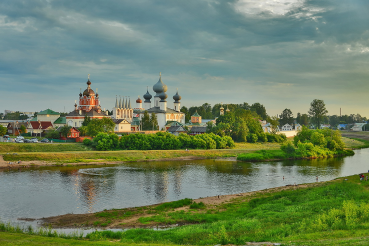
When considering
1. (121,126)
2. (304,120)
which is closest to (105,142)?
(121,126)

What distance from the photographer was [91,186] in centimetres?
3719

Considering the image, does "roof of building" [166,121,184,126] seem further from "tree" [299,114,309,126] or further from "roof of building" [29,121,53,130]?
"tree" [299,114,309,126]

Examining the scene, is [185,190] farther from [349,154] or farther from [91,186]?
A: [349,154]

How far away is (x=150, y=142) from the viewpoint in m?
69.0

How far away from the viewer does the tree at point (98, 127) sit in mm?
72938

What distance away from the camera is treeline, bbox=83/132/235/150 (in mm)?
66938

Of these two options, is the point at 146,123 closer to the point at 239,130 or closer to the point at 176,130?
the point at 176,130

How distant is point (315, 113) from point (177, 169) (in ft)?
307

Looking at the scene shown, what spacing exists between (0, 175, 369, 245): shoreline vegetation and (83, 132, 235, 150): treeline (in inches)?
1497

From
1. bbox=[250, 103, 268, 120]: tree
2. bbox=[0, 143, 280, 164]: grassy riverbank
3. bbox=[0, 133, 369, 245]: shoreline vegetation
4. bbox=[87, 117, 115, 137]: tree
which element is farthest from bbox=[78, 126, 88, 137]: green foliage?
bbox=[250, 103, 268, 120]: tree

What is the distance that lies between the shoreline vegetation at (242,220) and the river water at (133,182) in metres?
3.39

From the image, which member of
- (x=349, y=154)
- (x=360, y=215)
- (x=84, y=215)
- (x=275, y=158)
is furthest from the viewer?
(x=349, y=154)

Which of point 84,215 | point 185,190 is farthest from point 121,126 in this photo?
point 84,215

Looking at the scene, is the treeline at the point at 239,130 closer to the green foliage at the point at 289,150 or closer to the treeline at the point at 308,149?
the treeline at the point at 308,149
